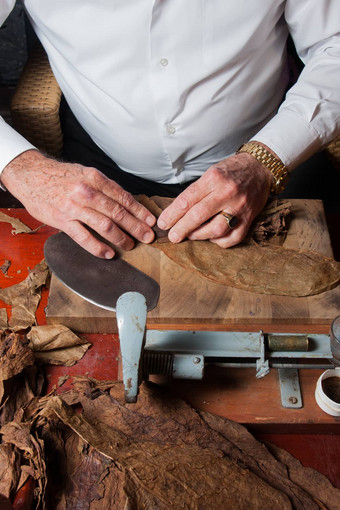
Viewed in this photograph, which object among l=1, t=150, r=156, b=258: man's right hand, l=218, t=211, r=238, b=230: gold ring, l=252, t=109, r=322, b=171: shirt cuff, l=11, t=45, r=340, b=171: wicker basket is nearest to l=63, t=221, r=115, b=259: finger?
l=1, t=150, r=156, b=258: man's right hand

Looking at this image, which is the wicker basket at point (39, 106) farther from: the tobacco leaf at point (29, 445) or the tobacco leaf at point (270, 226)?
the tobacco leaf at point (29, 445)

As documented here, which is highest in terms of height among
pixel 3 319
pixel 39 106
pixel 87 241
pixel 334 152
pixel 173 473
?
pixel 39 106

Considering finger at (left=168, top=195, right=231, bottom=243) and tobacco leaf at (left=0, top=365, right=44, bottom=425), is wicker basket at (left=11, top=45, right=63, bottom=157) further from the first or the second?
tobacco leaf at (left=0, top=365, right=44, bottom=425)

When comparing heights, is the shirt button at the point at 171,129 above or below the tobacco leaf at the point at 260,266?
above

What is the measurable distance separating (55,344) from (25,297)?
195 mm

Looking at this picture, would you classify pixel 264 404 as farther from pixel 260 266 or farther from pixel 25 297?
pixel 25 297

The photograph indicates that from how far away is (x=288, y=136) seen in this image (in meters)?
1.51

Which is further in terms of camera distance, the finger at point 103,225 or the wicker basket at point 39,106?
the wicker basket at point 39,106

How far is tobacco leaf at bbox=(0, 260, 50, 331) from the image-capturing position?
1416 mm

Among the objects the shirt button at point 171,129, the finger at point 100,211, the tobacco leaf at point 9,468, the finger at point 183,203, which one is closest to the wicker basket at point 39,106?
the shirt button at point 171,129

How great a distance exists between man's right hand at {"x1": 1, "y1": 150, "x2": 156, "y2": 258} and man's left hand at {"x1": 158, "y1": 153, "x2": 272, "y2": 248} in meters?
0.09

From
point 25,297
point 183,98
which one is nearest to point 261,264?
point 183,98

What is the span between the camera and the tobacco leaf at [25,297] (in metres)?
1.42

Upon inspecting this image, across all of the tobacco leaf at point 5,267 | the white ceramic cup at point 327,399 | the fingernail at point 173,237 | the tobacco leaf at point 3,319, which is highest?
the tobacco leaf at point 5,267
